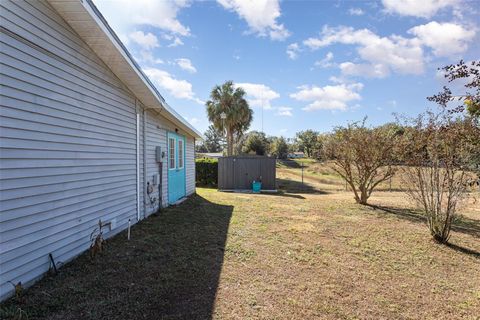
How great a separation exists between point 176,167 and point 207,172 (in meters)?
7.75

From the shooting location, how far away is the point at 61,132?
347 centimetres

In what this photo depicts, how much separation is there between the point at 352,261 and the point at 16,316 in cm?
403

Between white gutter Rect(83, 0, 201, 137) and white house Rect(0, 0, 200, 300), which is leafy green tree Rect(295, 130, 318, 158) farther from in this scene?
white house Rect(0, 0, 200, 300)

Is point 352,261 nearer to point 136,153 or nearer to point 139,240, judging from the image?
point 139,240

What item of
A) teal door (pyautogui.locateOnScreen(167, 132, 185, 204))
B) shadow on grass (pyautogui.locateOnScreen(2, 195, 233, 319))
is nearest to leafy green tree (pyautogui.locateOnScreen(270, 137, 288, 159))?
teal door (pyautogui.locateOnScreen(167, 132, 185, 204))

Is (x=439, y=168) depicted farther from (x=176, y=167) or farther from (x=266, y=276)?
(x=176, y=167)

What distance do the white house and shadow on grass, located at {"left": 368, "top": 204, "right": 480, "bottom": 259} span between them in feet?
20.8

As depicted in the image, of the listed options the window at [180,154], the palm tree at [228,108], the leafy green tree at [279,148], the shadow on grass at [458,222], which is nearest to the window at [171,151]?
the window at [180,154]

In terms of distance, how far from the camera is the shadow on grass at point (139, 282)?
2498 millimetres

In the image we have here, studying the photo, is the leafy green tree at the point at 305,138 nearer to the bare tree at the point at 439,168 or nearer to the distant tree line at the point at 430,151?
the distant tree line at the point at 430,151

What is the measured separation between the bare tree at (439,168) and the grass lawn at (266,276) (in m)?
0.58

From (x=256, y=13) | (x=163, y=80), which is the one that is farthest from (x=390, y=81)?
(x=163, y=80)

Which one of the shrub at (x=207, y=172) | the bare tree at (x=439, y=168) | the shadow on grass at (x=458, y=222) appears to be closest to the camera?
the bare tree at (x=439, y=168)

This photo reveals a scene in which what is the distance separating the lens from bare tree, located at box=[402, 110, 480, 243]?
4.77 m
